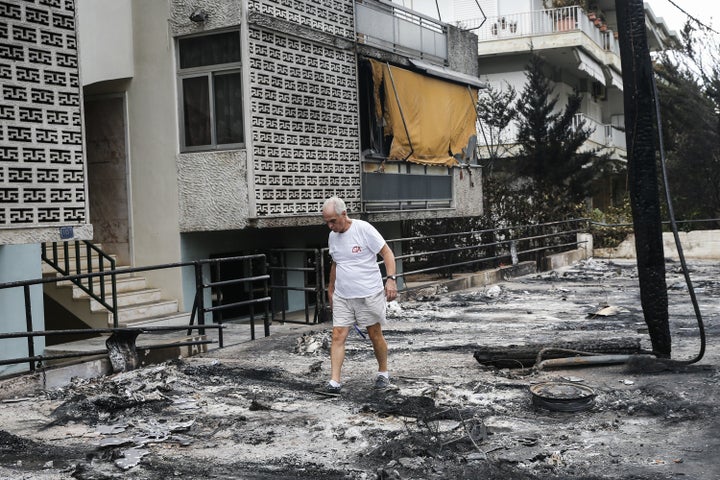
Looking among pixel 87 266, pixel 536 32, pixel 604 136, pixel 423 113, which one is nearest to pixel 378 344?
pixel 87 266

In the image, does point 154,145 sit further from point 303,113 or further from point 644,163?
point 644,163

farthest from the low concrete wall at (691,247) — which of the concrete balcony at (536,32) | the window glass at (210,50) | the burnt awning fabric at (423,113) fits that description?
the window glass at (210,50)

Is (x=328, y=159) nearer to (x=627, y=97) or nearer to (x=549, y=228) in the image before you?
(x=627, y=97)

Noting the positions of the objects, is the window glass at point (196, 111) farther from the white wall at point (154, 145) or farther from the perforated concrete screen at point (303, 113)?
the perforated concrete screen at point (303, 113)

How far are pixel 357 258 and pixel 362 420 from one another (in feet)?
5.92

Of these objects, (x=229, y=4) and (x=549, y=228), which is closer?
(x=229, y=4)

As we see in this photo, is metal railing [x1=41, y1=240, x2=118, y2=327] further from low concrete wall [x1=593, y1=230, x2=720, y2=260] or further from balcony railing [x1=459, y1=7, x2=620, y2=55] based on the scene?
balcony railing [x1=459, y1=7, x2=620, y2=55]

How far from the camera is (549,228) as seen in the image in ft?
88.1

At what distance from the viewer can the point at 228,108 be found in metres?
14.3

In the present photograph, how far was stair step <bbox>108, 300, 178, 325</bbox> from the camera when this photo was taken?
13297mm

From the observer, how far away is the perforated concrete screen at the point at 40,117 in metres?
9.22

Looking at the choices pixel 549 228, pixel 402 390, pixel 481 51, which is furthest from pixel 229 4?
pixel 481 51

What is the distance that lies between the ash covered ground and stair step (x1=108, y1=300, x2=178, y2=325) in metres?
2.94

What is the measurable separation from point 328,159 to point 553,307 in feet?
16.3
